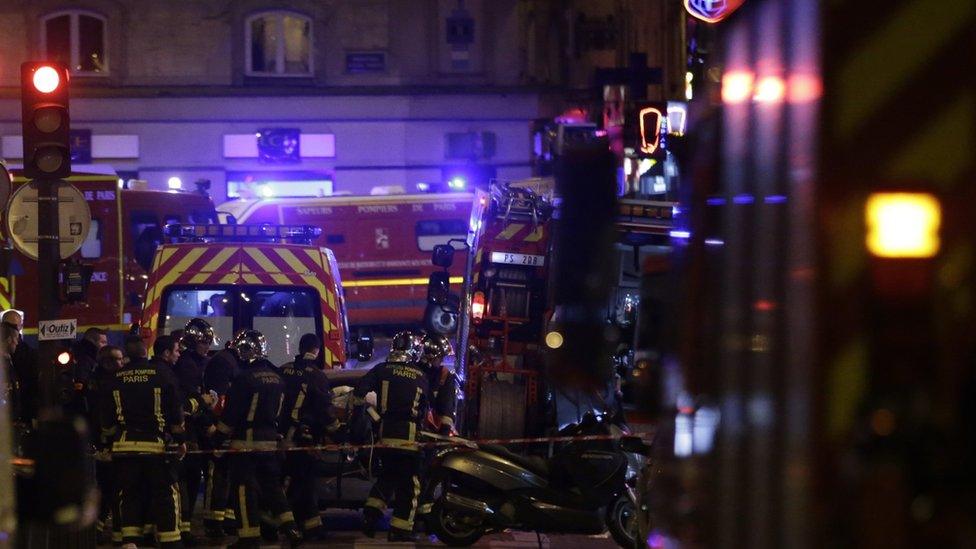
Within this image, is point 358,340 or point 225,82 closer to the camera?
point 358,340

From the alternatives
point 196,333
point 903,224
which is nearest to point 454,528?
point 196,333

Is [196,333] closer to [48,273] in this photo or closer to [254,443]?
[254,443]

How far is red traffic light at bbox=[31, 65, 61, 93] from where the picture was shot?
10320 millimetres

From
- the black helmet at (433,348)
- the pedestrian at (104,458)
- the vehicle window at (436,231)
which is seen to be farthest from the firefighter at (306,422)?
the vehicle window at (436,231)

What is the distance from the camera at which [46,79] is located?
1034 cm

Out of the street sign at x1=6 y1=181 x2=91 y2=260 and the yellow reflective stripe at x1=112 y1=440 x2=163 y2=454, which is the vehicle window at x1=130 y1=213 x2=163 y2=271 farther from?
the yellow reflective stripe at x1=112 y1=440 x2=163 y2=454

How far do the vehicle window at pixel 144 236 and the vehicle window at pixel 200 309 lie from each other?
720cm

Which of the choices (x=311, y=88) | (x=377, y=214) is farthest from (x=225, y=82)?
(x=377, y=214)

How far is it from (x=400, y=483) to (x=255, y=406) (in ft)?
4.22

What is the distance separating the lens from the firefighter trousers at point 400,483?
1168 centimetres

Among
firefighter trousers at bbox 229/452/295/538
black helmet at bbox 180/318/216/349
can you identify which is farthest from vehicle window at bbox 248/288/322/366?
firefighter trousers at bbox 229/452/295/538

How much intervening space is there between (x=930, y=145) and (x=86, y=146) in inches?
1234

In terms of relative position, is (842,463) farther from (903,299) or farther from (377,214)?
(377,214)

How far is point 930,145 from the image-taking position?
129 inches
